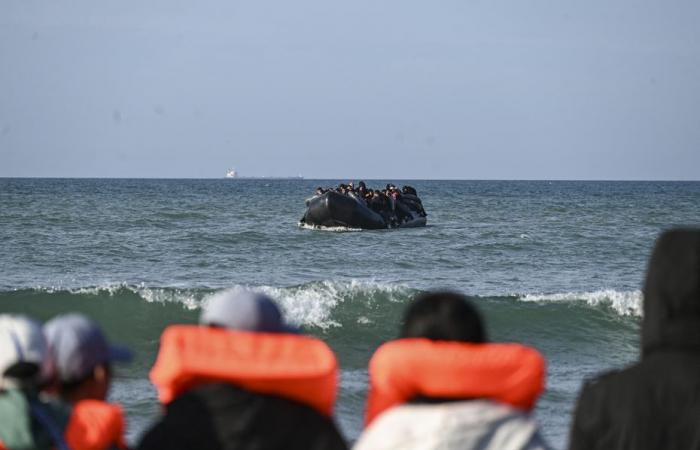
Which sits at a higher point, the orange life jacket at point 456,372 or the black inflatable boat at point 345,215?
the orange life jacket at point 456,372

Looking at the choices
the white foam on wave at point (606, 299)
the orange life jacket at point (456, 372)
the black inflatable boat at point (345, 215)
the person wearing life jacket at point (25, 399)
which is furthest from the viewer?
the black inflatable boat at point (345, 215)

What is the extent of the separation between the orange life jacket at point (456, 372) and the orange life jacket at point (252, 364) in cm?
17

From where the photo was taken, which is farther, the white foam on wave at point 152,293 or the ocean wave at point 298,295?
the white foam on wave at point 152,293

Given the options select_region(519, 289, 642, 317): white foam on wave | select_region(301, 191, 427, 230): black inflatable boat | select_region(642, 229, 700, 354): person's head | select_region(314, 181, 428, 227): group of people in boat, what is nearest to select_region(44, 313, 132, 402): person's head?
select_region(642, 229, 700, 354): person's head

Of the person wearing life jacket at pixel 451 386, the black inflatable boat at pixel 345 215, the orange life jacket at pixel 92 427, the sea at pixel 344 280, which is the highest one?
the person wearing life jacket at pixel 451 386

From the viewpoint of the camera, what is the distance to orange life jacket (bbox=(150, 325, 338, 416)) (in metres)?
3.17

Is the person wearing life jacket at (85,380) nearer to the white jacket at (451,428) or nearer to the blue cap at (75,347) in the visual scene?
the blue cap at (75,347)

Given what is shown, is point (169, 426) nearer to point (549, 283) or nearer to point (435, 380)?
point (435, 380)

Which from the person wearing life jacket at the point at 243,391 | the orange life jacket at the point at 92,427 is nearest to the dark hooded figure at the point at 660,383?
the person wearing life jacket at the point at 243,391

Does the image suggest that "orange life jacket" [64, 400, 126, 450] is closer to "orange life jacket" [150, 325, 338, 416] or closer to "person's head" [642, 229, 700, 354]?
"orange life jacket" [150, 325, 338, 416]

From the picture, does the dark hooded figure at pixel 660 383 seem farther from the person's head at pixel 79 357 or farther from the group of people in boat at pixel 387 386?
the person's head at pixel 79 357

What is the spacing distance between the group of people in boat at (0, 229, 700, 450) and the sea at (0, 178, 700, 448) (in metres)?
4.42

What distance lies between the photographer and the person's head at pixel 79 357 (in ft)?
10.8

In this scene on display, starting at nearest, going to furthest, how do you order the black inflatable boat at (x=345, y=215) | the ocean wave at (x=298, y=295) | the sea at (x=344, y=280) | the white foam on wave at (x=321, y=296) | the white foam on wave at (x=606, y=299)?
the sea at (x=344, y=280) → the white foam on wave at (x=321, y=296) → the ocean wave at (x=298, y=295) → the white foam on wave at (x=606, y=299) → the black inflatable boat at (x=345, y=215)
